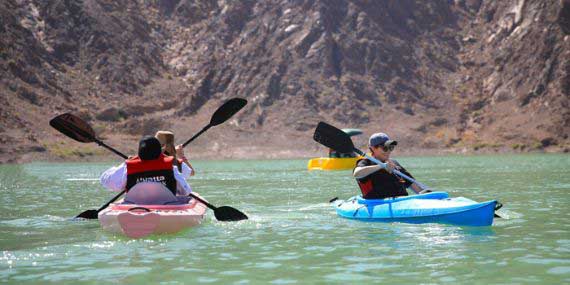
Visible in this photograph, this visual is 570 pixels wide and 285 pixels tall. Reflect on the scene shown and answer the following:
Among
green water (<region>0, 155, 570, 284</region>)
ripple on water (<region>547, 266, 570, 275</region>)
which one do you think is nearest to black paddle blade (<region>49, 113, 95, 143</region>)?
green water (<region>0, 155, 570, 284</region>)

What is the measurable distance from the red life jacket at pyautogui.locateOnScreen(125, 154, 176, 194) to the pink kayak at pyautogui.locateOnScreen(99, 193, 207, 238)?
47cm

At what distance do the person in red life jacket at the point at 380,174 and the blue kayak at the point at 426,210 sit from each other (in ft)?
0.83

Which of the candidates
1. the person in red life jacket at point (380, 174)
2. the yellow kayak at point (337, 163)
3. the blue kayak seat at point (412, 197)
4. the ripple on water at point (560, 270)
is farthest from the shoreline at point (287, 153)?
the ripple on water at point (560, 270)

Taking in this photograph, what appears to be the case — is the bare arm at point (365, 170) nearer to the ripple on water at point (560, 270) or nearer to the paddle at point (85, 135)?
the paddle at point (85, 135)

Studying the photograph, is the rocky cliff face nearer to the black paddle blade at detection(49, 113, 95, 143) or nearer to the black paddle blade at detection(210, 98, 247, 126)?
the black paddle blade at detection(210, 98, 247, 126)

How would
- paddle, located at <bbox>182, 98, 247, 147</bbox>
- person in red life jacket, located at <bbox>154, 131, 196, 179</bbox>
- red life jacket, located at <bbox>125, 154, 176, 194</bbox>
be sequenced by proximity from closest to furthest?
1. red life jacket, located at <bbox>125, 154, 176, 194</bbox>
2. person in red life jacket, located at <bbox>154, 131, 196, 179</bbox>
3. paddle, located at <bbox>182, 98, 247, 147</bbox>

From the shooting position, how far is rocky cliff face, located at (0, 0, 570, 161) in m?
98.3

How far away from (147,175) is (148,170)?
0.44 feet

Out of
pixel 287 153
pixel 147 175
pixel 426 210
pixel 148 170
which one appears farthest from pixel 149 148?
pixel 287 153

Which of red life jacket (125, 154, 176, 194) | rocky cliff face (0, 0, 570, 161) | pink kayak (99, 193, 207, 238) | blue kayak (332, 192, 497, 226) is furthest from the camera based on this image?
rocky cliff face (0, 0, 570, 161)

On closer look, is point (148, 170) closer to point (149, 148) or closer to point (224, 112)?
point (149, 148)

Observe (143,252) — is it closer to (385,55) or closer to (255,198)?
(255,198)

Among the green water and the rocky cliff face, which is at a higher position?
the rocky cliff face

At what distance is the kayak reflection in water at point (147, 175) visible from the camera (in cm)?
1267
